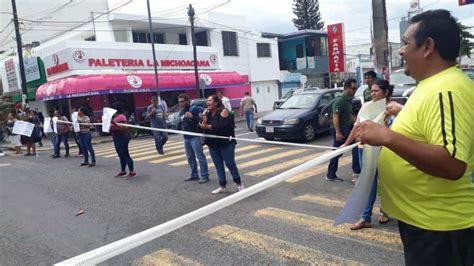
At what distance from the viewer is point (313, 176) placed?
7695 mm

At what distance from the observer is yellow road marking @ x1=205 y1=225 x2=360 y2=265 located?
3.98 metres

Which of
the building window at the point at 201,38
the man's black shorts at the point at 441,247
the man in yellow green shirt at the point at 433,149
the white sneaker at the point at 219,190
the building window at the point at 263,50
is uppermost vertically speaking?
the building window at the point at 201,38

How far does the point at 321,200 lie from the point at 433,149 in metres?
4.58

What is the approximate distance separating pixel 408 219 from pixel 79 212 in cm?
569

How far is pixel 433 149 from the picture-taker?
165 centimetres

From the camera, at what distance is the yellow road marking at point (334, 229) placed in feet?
14.3

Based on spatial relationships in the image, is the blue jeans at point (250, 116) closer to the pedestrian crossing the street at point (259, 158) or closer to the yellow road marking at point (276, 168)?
the pedestrian crossing the street at point (259, 158)

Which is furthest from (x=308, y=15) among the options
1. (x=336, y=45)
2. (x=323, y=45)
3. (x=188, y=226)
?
(x=188, y=226)

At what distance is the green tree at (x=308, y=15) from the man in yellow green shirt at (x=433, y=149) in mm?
62807

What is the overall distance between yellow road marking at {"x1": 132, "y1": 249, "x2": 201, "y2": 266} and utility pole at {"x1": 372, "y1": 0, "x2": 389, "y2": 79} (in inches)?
303

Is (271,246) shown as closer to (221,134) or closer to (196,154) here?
(221,134)

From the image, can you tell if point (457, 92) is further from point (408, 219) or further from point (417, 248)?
point (417, 248)

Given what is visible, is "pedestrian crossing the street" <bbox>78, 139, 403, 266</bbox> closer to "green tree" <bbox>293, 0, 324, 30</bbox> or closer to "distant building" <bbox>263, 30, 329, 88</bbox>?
"distant building" <bbox>263, 30, 329, 88</bbox>

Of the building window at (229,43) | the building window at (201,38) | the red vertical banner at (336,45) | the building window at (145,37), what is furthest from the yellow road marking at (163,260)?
the red vertical banner at (336,45)
